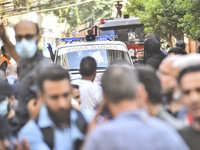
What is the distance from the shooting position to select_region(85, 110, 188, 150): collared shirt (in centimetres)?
285

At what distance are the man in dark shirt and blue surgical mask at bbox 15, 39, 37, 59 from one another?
6.29ft

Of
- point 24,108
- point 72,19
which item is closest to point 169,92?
point 24,108

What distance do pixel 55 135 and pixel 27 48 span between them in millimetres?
1587

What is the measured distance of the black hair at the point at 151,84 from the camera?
Result: 4.00 meters

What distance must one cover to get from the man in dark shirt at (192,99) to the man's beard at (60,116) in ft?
2.73

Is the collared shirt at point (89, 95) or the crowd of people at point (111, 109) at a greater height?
the crowd of people at point (111, 109)

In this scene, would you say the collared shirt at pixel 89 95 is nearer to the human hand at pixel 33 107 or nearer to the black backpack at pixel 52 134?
the human hand at pixel 33 107

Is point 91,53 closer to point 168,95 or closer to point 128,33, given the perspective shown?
point 168,95

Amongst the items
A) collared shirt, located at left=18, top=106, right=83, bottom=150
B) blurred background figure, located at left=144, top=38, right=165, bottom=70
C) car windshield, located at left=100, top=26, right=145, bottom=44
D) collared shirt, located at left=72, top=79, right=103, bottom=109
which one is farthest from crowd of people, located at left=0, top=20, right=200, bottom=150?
car windshield, located at left=100, top=26, right=145, bottom=44

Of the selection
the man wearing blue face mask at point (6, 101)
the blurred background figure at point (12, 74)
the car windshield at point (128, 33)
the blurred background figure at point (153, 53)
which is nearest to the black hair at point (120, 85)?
the man wearing blue face mask at point (6, 101)

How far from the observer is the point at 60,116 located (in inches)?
145

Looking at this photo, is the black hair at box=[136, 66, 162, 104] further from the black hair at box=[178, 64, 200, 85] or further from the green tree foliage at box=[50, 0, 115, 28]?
the green tree foliage at box=[50, 0, 115, 28]

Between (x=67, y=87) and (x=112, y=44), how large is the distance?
6.74 m

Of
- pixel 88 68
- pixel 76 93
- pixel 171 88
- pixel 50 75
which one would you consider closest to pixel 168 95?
pixel 171 88
